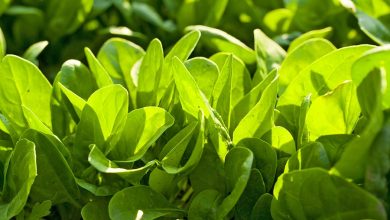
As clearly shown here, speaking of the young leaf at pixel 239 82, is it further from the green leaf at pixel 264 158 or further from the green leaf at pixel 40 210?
the green leaf at pixel 40 210

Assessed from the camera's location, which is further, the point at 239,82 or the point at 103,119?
the point at 239,82

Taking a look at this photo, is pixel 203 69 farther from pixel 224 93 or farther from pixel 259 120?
pixel 259 120

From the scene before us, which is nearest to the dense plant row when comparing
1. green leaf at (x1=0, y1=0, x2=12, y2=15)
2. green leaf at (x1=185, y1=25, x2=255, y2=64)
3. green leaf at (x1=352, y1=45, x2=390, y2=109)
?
green leaf at (x1=352, y1=45, x2=390, y2=109)

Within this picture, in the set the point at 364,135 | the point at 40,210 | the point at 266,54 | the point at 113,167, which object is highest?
the point at 364,135

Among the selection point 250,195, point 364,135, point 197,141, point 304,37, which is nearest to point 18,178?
point 197,141

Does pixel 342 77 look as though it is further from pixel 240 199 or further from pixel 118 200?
pixel 118 200

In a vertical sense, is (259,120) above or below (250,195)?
above
